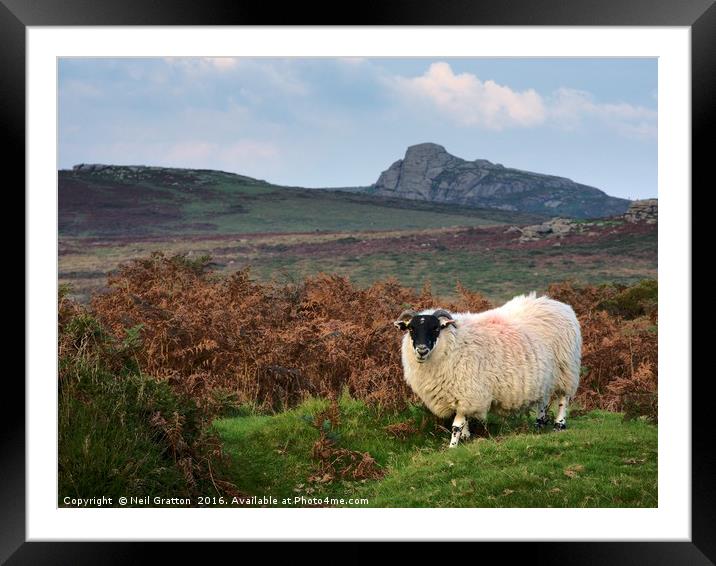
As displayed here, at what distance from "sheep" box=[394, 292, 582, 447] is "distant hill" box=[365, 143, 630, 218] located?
35004 mm

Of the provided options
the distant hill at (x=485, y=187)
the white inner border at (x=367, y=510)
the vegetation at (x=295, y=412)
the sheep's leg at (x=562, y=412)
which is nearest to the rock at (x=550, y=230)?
the distant hill at (x=485, y=187)

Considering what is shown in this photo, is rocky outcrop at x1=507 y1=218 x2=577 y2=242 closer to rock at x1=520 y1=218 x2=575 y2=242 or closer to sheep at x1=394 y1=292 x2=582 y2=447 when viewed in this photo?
rock at x1=520 y1=218 x2=575 y2=242

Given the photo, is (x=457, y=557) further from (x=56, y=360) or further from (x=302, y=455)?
(x=56, y=360)

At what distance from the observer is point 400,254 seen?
125ft

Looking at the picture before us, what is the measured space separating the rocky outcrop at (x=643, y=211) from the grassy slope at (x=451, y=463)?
20910mm

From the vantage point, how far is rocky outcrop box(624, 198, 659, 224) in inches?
1108

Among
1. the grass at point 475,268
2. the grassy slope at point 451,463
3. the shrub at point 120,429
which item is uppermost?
the grass at point 475,268

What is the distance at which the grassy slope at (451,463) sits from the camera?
7.40m

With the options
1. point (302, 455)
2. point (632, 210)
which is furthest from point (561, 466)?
point (632, 210)

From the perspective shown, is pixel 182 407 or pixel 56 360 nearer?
pixel 56 360

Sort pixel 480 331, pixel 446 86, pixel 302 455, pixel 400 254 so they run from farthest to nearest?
pixel 400 254 < pixel 446 86 < pixel 480 331 < pixel 302 455

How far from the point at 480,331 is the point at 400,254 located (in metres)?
28.5

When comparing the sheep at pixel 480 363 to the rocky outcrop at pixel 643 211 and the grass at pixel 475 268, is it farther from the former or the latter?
the rocky outcrop at pixel 643 211
